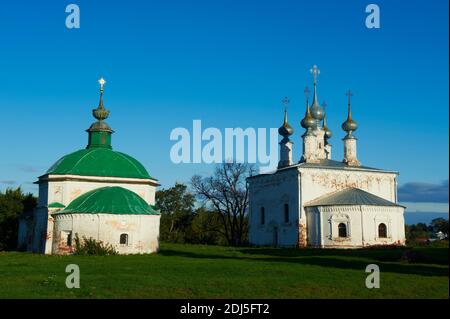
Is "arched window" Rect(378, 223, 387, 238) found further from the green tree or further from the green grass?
the green tree

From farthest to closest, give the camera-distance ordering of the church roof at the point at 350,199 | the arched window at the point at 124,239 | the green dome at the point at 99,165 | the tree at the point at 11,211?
1. the tree at the point at 11,211
2. the church roof at the point at 350,199
3. the green dome at the point at 99,165
4. the arched window at the point at 124,239

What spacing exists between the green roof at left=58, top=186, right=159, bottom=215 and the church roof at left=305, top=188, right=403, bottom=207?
39.2ft

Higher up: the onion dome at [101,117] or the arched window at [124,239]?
the onion dome at [101,117]

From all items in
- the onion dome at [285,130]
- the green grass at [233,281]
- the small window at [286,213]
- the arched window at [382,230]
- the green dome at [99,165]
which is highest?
the onion dome at [285,130]

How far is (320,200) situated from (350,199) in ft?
7.87

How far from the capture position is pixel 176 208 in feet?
206

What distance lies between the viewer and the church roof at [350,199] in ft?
123

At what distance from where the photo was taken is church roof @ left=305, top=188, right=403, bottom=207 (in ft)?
123

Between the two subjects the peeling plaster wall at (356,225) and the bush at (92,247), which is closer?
the bush at (92,247)

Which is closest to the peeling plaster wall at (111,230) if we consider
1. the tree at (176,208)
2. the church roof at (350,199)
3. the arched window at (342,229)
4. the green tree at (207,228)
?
the church roof at (350,199)

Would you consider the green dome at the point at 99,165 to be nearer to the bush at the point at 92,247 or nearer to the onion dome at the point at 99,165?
the onion dome at the point at 99,165

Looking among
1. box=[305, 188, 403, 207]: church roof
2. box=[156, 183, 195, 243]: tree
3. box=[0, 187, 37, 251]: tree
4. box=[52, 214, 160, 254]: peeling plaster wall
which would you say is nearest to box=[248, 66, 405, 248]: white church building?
box=[305, 188, 403, 207]: church roof

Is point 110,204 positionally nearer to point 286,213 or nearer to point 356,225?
point 286,213

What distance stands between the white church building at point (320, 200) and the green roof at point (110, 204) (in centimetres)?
1120
